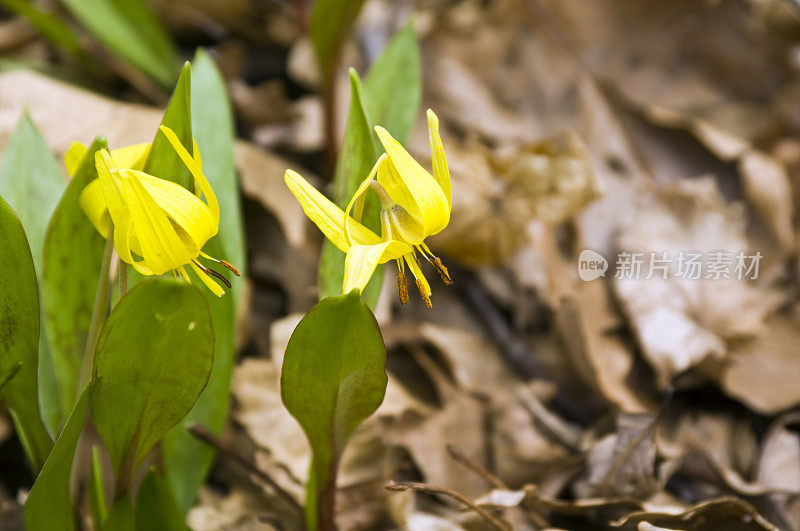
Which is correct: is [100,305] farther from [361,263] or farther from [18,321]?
[361,263]

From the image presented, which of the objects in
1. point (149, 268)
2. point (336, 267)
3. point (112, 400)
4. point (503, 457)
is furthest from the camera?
point (503, 457)

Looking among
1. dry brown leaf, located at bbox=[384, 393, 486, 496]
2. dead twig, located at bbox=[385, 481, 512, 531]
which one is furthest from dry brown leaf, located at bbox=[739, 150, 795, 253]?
dead twig, located at bbox=[385, 481, 512, 531]

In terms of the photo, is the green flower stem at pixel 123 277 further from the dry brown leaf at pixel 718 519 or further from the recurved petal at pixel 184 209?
the dry brown leaf at pixel 718 519

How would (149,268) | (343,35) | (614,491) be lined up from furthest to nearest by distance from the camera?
(343,35), (614,491), (149,268)

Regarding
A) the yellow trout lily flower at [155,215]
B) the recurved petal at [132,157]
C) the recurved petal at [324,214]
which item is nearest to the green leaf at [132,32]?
the recurved petal at [132,157]

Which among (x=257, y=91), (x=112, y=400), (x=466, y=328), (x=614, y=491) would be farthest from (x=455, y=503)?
(x=257, y=91)

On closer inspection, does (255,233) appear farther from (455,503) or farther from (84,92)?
(455,503)
